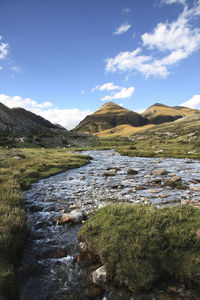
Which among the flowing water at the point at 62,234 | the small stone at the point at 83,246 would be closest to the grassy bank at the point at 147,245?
the small stone at the point at 83,246

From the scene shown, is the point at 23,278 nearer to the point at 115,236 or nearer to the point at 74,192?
the point at 115,236

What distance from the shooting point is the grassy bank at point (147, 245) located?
21.3ft

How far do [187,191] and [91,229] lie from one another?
1244cm

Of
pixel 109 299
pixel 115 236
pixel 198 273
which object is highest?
pixel 115 236

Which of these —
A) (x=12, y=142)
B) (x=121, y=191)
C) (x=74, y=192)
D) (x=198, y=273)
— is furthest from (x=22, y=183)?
(x=12, y=142)

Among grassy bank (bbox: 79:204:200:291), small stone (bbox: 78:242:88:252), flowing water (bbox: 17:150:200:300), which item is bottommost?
flowing water (bbox: 17:150:200:300)

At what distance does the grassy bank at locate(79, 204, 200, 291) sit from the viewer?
650 cm

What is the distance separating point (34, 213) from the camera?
13016 millimetres

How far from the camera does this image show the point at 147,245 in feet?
24.0

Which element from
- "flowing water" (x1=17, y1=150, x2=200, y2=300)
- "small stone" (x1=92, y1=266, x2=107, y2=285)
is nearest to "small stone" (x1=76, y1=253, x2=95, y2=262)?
"flowing water" (x1=17, y1=150, x2=200, y2=300)

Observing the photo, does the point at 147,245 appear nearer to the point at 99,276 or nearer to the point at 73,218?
the point at 99,276

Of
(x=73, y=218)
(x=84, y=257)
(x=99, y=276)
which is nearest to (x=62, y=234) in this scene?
(x=73, y=218)

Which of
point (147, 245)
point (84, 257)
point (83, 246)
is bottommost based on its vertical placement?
point (84, 257)

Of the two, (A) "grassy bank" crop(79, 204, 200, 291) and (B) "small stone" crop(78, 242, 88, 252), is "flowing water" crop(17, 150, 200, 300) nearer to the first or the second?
(B) "small stone" crop(78, 242, 88, 252)
